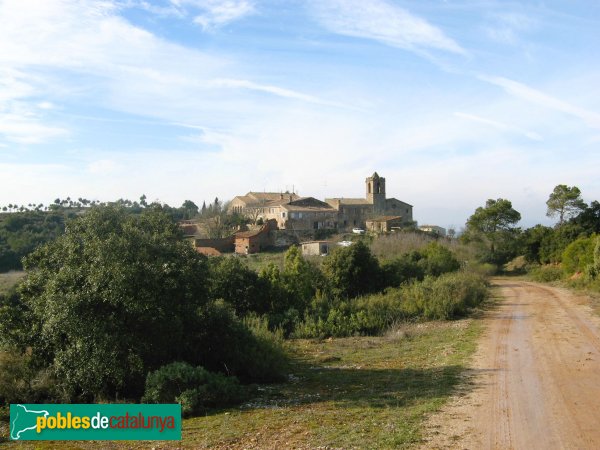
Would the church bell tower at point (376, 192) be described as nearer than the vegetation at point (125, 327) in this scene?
No

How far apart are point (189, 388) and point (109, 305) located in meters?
2.57

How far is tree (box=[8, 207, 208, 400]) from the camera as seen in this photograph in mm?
11539

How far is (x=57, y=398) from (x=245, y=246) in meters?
41.5

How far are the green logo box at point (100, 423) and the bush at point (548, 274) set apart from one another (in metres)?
40.7

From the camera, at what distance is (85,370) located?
37.4 feet

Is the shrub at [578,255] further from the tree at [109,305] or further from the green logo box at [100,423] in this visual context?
the green logo box at [100,423]

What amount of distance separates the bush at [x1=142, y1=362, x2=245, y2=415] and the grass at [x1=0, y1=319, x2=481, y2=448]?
0.43 metres

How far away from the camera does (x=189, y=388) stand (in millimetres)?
11156

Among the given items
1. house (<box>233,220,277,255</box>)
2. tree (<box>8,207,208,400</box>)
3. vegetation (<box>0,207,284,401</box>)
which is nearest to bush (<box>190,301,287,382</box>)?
vegetation (<box>0,207,284,401</box>)

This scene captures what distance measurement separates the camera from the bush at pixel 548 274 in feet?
144

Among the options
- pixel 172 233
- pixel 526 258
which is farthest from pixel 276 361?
pixel 526 258

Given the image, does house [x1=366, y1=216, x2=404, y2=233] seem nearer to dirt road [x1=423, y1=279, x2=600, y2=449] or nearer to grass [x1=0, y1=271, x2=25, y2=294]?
grass [x1=0, y1=271, x2=25, y2=294]

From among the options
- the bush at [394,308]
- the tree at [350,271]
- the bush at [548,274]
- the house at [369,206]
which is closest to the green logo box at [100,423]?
the bush at [394,308]

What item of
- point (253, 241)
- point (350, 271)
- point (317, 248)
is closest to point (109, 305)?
point (350, 271)
